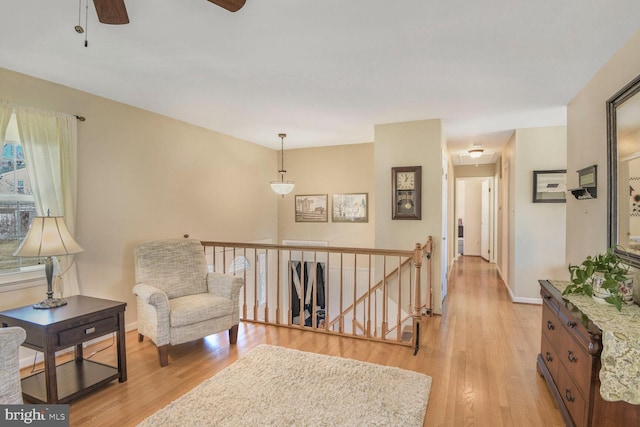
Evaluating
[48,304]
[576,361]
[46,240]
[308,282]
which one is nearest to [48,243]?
[46,240]

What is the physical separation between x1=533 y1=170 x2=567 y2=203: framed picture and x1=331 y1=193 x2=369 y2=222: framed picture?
253 cm

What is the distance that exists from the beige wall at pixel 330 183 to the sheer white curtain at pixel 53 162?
3.81 metres

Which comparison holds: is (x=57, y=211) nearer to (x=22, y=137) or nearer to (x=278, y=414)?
(x=22, y=137)

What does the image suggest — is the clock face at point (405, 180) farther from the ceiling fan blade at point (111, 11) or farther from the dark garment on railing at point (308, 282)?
the ceiling fan blade at point (111, 11)

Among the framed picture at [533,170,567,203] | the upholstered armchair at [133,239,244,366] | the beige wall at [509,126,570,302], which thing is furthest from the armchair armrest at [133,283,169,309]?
the framed picture at [533,170,567,203]

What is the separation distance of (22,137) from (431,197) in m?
4.28

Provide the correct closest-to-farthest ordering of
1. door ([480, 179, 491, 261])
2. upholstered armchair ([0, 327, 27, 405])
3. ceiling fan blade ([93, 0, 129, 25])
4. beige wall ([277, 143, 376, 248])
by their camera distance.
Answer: ceiling fan blade ([93, 0, 129, 25]) < upholstered armchair ([0, 327, 27, 405]) < beige wall ([277, 143, 376, 248]) < door ([480, 179, 491, 261])

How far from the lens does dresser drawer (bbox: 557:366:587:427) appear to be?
5.87 ft

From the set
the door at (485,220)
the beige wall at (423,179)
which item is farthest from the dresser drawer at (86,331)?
→ the door at (485,220)

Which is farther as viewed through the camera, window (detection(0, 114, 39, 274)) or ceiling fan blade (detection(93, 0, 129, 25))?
window (detection(0, 114, 39, 274))

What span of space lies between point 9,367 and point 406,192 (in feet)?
13.4

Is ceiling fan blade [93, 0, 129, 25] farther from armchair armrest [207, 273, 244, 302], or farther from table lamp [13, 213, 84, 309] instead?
armchair armrest [207, 273, 244, 302]

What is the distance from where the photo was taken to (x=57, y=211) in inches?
119

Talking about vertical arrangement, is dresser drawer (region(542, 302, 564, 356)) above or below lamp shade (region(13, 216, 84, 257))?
below
